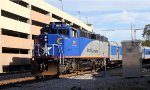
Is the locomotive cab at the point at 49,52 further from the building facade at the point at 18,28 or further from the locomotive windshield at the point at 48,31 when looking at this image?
the building facade at the point at 18,28

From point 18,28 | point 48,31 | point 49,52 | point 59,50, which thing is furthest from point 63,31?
point 18,28

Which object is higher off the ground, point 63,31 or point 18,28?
point 18,28

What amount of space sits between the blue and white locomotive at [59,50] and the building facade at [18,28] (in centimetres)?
2144

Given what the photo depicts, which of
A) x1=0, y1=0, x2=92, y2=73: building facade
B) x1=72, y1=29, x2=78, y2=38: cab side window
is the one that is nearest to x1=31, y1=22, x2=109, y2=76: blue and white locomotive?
x1=72, y1=29, x2=78, y2=38: cab side window

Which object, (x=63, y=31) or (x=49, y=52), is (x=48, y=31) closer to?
(x=63, y=31)

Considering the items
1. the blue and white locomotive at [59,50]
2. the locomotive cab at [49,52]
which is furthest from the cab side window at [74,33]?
the locomotive cab at [49,52]

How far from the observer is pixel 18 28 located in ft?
191

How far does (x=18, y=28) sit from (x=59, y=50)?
111 feet

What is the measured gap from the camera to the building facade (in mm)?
52875

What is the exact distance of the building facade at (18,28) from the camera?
2082 inches

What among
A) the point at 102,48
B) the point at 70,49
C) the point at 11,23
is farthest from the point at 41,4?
the point at 70,49

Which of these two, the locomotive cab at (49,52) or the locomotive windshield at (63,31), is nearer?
the locomotive cab at (49,52)

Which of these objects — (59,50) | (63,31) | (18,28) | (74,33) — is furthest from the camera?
(18,28)

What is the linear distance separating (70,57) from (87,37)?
5117 millimetres
